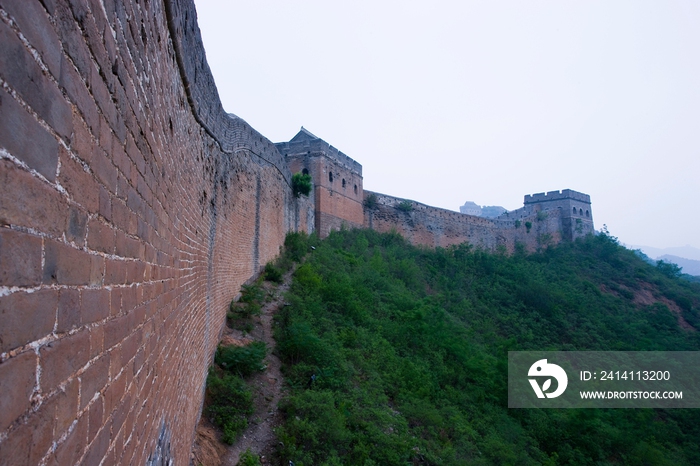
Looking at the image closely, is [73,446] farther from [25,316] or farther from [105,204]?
[105,204]

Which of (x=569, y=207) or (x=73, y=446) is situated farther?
(x=569, y=207)

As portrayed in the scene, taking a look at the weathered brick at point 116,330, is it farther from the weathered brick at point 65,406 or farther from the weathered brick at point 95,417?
the weathered brick at point 65,406

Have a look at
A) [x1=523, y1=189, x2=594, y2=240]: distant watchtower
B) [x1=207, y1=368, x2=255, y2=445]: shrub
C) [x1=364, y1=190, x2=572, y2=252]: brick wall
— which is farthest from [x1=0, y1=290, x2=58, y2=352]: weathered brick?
[x1=523, y1=189, x2=594, y2=240]: distant watchtower

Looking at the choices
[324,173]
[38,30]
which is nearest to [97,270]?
[38,30]

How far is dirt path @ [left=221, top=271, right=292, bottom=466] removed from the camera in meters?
5.42

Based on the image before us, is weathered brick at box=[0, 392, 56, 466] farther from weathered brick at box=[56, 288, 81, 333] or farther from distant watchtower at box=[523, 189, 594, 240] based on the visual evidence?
distant watchtower at box=[523, 189, 594, 240]

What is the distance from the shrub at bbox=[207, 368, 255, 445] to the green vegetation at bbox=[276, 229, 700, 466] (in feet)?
1.89

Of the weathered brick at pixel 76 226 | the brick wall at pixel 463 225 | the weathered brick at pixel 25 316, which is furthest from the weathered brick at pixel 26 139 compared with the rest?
the brick wall at pixel 463 225

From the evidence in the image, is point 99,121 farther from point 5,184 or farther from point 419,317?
point 419,317

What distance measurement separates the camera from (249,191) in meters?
9.99

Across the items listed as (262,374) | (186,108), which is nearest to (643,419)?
(262,374)

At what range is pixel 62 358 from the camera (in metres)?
1.07

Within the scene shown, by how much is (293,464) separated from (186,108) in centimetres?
441

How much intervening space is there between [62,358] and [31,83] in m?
0.67
